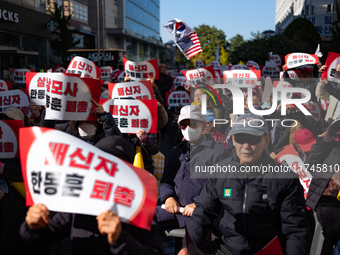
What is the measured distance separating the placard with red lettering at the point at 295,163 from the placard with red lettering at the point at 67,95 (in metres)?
2.08

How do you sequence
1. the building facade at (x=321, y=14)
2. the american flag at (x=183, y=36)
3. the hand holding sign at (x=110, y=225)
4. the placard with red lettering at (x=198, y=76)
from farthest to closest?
the building facade at (x=321, y=14), the placard with red lettering at (x=198, y=76), the american flag at (x=183, y=36), the hand holding sign at (x=110, y=225)

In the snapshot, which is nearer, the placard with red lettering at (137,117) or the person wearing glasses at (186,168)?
the person wearing glasses at (186,168)

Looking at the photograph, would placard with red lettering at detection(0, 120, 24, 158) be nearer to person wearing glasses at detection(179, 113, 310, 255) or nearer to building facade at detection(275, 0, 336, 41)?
person wearing glasses at detection(179, 113, 310, 255)

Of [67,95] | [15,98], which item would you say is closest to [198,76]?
[15,98]

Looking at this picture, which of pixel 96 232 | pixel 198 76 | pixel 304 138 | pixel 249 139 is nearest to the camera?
pixel 96 232

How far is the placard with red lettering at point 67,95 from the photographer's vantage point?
12.6ft

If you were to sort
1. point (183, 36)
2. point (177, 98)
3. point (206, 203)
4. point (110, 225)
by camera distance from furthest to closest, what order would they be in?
point (177, 98), point (183, 36), point (206, 203), point (110, 225)

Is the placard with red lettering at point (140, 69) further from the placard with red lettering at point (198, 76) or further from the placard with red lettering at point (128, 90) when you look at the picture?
the placard with red lettering at point (128, 90)

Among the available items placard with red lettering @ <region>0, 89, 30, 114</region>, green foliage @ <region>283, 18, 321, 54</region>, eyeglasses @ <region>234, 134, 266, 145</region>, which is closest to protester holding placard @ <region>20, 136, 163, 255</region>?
eyeglasses @ <region>234, 134, 266, 145</region>

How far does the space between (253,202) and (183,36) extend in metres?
5.83

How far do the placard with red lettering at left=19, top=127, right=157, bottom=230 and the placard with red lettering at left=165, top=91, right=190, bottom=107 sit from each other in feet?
26.3

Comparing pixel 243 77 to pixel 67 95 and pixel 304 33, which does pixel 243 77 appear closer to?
pixel 67 95

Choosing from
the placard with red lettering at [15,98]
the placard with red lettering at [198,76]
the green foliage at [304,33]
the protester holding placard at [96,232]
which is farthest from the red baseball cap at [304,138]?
the green foliage at [304,33]

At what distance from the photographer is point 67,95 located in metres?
3.87
